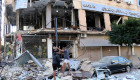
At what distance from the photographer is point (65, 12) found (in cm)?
2209

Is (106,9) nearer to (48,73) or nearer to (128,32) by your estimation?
(128,32)

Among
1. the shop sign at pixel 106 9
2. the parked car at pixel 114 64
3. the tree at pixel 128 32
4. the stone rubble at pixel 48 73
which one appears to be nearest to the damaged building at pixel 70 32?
the shop sign at pixel 106 9

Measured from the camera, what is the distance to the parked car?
945cm

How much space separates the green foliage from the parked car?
16.8ft

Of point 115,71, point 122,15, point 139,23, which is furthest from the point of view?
point 122,15

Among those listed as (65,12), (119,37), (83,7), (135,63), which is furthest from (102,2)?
(135,63)

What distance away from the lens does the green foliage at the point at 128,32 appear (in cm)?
1515

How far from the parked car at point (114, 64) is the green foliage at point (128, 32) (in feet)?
16.8

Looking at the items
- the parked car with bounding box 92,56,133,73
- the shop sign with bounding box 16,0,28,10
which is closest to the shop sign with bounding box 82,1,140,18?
the shop sign with bounding box 16,0,28,10

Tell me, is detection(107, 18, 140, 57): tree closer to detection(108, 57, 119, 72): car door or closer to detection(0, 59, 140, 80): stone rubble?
detection(108, 57, 119, 72): car door

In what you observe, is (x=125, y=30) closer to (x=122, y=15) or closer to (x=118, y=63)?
A: (x=118, y=63)

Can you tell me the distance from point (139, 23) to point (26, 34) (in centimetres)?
1318

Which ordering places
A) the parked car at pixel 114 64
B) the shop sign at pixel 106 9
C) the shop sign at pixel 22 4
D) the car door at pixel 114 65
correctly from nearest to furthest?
the parked car at pixel 114 64 → the car door at pixel 114 65 → the shop sign at pixel 22 4 → the shop sign at pixel 106 9

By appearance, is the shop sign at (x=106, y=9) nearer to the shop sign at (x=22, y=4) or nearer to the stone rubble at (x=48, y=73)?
the shop sign at (x=22, y=4)
